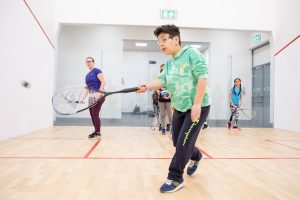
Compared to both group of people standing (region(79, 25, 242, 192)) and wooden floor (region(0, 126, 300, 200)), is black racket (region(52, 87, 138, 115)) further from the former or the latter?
group of people standing (region(79, 25, 242, 192))

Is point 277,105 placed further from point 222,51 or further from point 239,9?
point 222,51

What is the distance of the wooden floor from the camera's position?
4.81ft

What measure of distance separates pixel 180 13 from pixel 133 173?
442cm

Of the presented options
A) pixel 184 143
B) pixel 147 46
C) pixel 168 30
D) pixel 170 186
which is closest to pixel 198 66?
pixel 168 30

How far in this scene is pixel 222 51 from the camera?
8070 millimetres

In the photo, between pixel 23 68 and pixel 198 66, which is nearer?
pixel 198 66

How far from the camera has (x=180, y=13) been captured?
227 inches

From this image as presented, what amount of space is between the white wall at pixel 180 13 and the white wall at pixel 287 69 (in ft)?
1.16

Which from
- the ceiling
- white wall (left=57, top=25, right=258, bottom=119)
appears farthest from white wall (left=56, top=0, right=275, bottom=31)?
the ceiling

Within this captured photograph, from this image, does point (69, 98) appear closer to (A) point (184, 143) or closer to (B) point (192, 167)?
(B) point (192, 167)

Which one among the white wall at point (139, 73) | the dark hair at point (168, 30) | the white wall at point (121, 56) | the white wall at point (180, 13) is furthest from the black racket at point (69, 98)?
the white wall at point (139, 73)

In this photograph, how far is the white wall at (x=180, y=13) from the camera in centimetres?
561

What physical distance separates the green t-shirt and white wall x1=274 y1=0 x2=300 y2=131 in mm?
4134

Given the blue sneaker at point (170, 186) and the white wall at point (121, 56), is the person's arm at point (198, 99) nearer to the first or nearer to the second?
the blue sneaker at point (170, 186)
